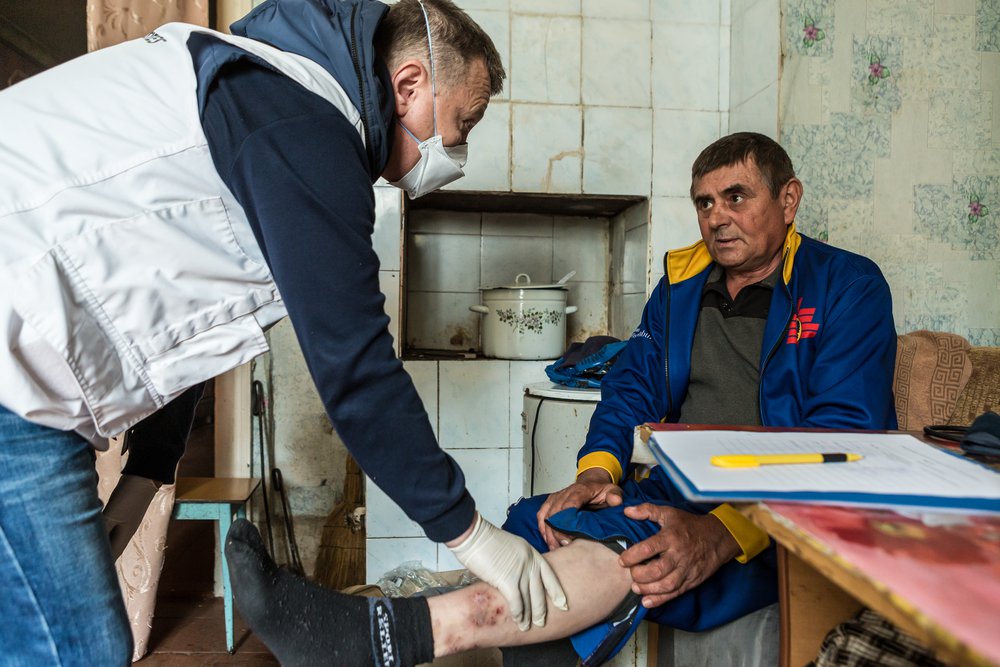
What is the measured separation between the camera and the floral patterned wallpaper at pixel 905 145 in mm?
1743

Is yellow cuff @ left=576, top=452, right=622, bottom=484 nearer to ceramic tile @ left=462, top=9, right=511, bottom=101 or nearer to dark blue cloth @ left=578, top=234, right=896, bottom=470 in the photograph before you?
dark blue cloth @ left=578, top=234, right=896, bottom=470

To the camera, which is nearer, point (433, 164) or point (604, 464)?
point (433, 164)

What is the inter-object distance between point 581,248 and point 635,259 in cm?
34

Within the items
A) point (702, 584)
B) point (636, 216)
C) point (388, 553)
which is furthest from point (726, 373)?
point (388, 553)

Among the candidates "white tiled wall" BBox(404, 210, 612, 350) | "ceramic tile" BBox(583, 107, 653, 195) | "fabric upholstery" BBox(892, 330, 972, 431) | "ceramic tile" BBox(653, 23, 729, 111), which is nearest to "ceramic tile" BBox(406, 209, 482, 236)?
"white tiled wall" BBox(404, 210, 612, 350)

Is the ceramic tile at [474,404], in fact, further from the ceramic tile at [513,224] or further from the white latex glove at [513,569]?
the white latex glove at [513,569]

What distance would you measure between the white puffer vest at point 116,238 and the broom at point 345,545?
1430mm

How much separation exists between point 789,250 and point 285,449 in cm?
165

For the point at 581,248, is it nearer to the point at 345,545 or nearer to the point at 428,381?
the point at 428,381

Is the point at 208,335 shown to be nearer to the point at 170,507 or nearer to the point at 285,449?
the point at 170,507

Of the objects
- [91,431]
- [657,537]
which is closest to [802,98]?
[657,537]

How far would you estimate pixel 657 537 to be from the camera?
87 cm

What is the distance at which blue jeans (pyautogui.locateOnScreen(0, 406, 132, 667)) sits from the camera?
26.0 inches

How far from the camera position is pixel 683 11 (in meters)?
2.03
